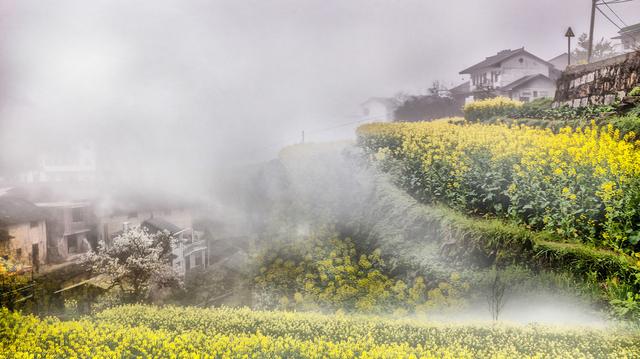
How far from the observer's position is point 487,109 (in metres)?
13.6

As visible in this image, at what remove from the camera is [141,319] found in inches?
318

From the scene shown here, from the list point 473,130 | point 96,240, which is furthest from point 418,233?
point 96,240

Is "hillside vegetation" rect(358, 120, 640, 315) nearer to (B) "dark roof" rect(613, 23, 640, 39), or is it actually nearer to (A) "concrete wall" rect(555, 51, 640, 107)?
(A) "concrete wall" rect(555, 51, 640, 107)

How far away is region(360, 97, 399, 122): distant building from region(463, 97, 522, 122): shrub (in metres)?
1.89

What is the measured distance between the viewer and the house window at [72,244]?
27.0 ft

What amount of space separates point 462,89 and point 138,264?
7.71 meters

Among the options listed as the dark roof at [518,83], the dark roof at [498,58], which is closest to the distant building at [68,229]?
the dark roof at [498,58]

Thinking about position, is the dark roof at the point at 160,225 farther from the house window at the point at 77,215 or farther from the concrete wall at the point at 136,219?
the house window at the point at 77,215

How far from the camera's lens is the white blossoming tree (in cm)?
838

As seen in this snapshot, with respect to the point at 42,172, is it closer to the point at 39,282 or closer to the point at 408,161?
the point at 39,282

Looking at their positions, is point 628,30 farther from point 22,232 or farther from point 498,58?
point 22,232

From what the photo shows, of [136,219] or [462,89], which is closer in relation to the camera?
[136,219]

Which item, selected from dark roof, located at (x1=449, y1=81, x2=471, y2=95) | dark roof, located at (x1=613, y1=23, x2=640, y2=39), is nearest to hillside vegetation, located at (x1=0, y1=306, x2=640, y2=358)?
dark roof, located at (x1=449, y1=81, x2=471, y2=95)

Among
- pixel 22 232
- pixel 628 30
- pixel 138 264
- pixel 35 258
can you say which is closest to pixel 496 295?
pixel 138 264
